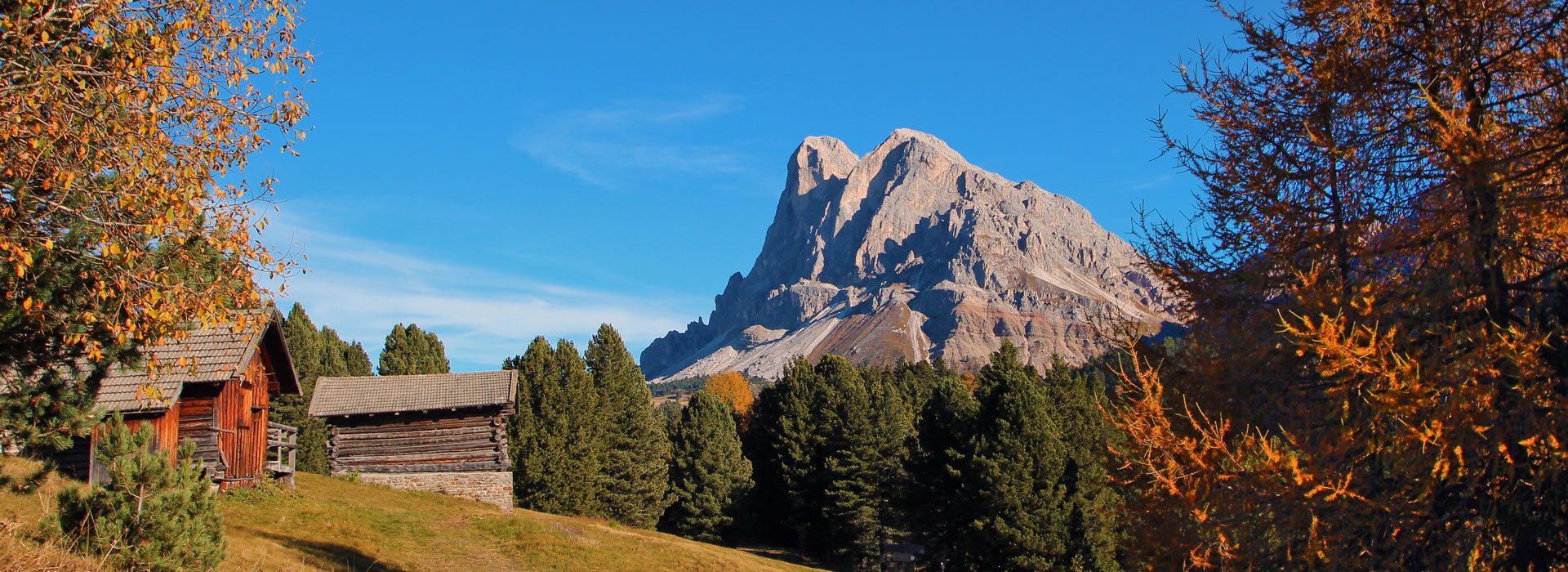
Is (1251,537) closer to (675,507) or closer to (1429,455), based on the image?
(1429,455)

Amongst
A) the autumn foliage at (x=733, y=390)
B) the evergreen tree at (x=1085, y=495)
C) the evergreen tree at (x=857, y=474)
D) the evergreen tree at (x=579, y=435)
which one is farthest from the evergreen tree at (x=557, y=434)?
the autumn foliage at (x=733, y=390)

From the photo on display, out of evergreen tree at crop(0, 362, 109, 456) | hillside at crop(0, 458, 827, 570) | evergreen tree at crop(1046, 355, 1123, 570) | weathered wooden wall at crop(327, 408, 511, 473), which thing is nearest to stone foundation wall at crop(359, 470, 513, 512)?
weathered wooden wall at crop(327, 408, 511, 473)

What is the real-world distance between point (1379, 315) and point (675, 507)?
55.6m

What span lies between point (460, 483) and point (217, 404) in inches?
577

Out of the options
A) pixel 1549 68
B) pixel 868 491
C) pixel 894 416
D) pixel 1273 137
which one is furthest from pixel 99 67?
pixel 894 416

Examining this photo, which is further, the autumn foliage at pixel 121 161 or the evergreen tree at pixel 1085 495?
the evergreen tree at pixel 1085 495

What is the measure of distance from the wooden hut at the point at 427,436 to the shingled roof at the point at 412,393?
3 centimetres

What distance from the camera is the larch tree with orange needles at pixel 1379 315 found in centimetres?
770

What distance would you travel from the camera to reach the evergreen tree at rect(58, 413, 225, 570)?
10.5 meters

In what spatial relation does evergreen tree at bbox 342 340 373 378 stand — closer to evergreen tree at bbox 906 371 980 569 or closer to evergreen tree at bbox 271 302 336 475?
evergreen tree at bbox 271 302 336 475

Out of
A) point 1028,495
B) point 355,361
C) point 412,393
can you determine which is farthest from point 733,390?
point 1028,495

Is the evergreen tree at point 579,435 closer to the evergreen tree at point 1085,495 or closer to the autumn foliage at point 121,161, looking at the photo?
the evergreen tree at point 1085,495

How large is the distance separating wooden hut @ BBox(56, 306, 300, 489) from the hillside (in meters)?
1.20

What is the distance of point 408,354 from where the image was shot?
62.9 m
